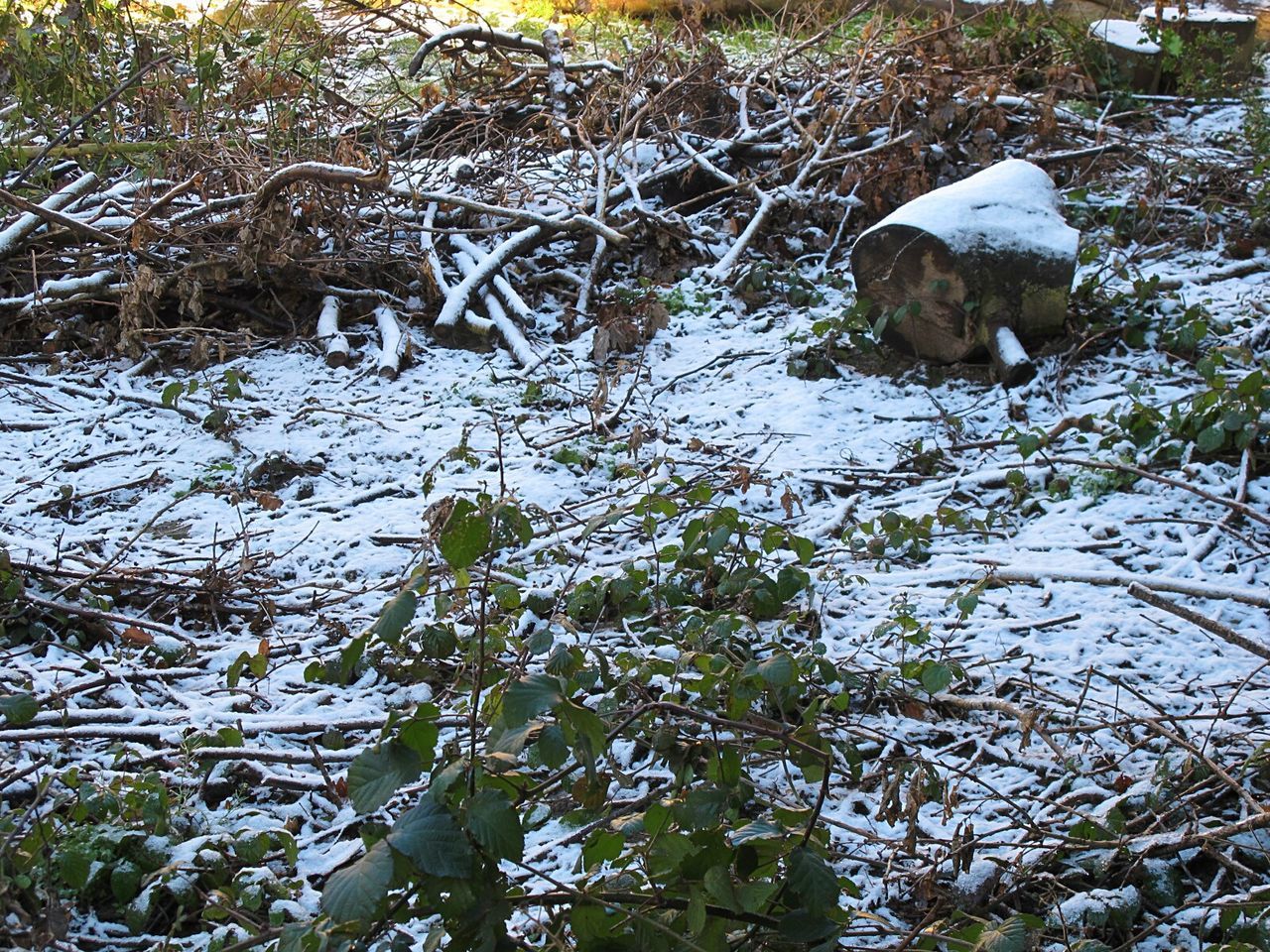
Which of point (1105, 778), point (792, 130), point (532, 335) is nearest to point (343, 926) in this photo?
point (1105, 778)

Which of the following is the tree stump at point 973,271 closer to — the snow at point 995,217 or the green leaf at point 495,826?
the snow at point 995,217

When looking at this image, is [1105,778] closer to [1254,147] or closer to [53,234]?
[1254,147]

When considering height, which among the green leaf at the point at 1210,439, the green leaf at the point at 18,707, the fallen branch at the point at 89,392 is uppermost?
the green leaf at the point at 18,707

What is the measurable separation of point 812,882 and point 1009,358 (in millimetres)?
3427

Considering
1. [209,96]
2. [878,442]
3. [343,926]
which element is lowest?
[878,442]

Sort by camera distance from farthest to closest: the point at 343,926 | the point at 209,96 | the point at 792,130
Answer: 1. the point at 792,130
2. the point at 209,96
3. the point at 343,926

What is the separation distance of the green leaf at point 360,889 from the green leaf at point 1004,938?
2.96ft

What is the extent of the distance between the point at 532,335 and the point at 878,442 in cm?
203

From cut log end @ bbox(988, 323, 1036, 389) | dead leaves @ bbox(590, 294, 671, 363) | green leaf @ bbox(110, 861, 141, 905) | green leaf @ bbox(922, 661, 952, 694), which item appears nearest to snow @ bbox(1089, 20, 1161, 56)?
cut log end @ bbox(988, 323, 1036, 389)

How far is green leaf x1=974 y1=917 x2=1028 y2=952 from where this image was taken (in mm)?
1619

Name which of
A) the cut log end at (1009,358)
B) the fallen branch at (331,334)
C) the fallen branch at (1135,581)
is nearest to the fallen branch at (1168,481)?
the fallen branch at (1135,581)

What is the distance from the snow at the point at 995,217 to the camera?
4578 millimetres

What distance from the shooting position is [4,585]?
3.13m

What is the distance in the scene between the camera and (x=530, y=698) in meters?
1.63
